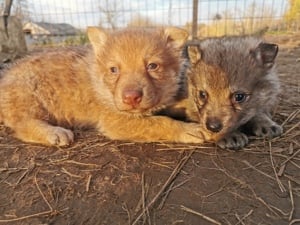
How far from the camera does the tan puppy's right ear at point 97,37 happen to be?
144 inches

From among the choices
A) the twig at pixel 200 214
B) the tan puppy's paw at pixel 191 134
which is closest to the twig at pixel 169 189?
the twig at pixel 200 214

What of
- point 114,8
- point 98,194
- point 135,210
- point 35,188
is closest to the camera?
point 135,210

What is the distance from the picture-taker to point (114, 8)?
39.0 ft

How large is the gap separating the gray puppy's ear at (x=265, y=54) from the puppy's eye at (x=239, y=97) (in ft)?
1.42

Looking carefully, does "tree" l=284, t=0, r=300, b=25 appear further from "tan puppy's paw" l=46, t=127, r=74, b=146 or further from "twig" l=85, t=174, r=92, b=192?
"twig" l=85, t=174, r=92, b=192

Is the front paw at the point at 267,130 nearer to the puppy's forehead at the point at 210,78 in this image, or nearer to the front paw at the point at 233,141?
the front paw at the point at 233,141

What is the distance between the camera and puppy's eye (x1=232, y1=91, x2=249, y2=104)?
2.95 m

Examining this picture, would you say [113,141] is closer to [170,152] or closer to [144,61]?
[170,152]

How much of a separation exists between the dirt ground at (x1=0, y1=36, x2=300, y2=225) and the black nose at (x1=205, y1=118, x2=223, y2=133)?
0.24m

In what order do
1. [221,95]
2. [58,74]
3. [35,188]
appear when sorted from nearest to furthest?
[35,188] → [221,95] → [58,74]

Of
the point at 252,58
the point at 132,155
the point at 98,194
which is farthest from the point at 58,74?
the point at 252,58

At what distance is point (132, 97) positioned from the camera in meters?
3.02

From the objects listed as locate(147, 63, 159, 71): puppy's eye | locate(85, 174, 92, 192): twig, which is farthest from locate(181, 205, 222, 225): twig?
locate(147, 63, 159, 71): puppy's eye

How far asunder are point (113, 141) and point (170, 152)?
2.29 ft
